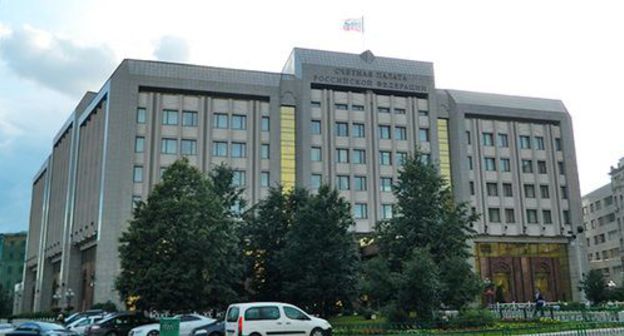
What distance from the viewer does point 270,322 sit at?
Result: 23.3 m

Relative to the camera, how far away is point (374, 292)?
30.4 meters

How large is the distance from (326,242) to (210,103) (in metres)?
30.9

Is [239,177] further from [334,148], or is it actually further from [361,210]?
[361,210]

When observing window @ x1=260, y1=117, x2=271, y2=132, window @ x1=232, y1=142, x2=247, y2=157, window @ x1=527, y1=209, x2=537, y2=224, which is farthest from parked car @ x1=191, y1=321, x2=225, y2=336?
window @ x1=527, y1=209, x2=537, y2=224

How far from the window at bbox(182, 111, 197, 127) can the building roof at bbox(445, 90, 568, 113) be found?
31251 mm

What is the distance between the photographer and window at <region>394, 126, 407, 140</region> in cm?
7063

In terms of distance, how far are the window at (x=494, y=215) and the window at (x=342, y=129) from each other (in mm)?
19630

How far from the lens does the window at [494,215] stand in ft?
236

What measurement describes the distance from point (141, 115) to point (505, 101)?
1727 inches

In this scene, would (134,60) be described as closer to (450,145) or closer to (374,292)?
(450,145)

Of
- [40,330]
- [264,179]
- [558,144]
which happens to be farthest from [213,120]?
[558,144]

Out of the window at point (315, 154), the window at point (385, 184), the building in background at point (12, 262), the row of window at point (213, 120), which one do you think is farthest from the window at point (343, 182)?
the building in background at point (12, 262)

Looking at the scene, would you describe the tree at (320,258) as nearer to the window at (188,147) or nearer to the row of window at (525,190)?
the window at (188,147)

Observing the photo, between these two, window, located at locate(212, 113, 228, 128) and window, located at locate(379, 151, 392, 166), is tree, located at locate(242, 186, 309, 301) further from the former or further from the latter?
window, located at locate(379, 151, 392, 166)
